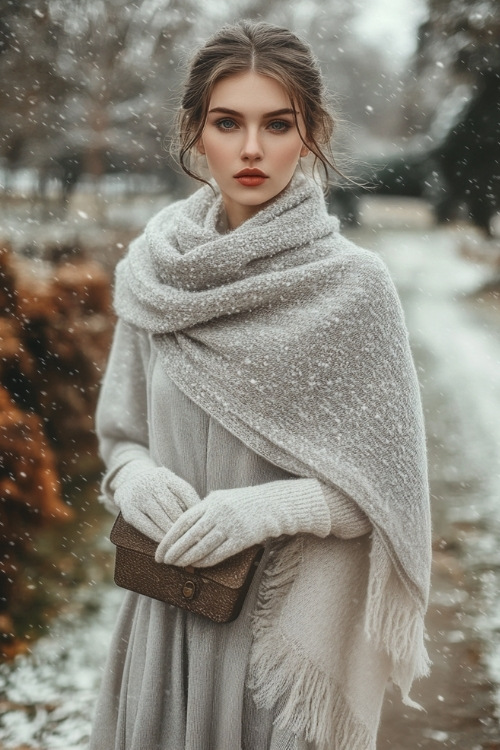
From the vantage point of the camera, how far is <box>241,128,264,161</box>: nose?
61.6 inches

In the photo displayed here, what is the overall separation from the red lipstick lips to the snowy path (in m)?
2.25

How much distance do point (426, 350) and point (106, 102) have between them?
13.9 ft

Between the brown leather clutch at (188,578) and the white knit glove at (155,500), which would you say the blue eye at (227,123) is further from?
the brown leather clutch at (188,578)

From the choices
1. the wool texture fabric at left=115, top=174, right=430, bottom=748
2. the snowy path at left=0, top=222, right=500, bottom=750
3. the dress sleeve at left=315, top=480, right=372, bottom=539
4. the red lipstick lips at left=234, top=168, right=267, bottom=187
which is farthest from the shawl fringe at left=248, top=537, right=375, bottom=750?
the snowy path at left=0, top=222, right=500, bottom=750

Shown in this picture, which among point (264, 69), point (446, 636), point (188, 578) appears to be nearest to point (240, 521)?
point (188, 578)

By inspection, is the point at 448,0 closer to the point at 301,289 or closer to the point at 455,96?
the point at 455,96

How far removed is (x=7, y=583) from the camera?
352cm

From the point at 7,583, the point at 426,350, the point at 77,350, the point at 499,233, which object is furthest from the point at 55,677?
the point at 499,233

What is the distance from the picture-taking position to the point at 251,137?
1.57m

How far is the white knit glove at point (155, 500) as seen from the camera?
1586 millimetres

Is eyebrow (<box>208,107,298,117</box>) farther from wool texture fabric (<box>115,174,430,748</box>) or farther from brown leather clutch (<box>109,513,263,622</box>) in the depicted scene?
brown leather clutch (<box>109,513,263,622</box>)

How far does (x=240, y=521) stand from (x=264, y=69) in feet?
3.03

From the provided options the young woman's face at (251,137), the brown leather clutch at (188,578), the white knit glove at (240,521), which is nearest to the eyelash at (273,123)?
the young woman's face at (251,137)

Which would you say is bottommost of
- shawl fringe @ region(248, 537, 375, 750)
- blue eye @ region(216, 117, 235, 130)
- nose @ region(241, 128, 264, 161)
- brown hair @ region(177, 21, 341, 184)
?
shawl fringe @ region(248, 537, 375, 750)
